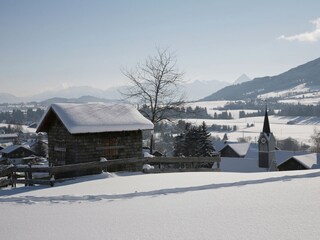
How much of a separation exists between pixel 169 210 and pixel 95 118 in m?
9.91

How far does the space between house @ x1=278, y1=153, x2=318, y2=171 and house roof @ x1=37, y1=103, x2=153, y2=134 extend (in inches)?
1437

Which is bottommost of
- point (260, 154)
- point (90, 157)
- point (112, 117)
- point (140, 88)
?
point (260, 154)

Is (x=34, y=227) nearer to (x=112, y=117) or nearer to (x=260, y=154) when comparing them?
(x=112, y=117)

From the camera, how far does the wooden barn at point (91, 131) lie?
17.4m

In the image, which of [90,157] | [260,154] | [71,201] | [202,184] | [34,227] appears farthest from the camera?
[260,154]

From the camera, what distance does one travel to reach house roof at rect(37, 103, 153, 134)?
1708 cm

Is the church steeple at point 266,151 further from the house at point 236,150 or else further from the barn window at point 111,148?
the barn window at point 111,148

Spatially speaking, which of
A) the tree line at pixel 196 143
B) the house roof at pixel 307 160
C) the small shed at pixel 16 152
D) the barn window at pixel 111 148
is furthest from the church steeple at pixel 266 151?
the small shed at pixel 16 152

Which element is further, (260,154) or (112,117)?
(260,154)

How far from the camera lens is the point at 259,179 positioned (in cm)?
1327

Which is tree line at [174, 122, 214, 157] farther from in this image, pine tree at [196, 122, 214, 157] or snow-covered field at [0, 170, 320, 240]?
snow-covered field at [0, 170, 320, 240]

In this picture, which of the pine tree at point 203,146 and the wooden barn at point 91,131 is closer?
the wooden barn at point 91,131

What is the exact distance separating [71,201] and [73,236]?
3.84 m

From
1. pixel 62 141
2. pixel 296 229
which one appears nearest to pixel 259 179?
pixel 296 229
